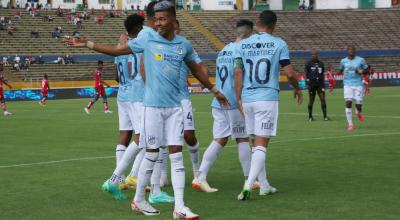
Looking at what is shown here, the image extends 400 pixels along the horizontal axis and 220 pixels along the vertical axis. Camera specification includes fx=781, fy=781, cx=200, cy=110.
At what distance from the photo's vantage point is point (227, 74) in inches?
444

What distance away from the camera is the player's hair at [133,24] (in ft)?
35.4

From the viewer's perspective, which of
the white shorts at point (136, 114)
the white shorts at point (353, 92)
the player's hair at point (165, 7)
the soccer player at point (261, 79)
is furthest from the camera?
the white shorts at point (353, 92)

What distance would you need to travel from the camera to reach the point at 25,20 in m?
69.4

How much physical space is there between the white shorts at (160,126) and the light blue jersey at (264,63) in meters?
1.68

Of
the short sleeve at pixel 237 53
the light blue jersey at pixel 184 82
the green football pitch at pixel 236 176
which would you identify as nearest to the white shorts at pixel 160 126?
the green football pitch at pixel 236 176

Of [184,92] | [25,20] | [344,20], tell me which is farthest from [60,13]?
[184,92]

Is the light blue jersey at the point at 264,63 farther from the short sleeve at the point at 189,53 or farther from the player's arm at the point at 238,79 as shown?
the short sleeve at the point at 189,53

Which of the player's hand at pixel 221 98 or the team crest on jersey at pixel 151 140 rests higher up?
the player's hand at pixel 221 98

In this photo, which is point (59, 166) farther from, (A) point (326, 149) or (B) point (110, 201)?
(A) point (326, 149)

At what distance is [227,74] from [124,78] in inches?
59.2

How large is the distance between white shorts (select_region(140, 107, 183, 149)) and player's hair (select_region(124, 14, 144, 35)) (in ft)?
6.72


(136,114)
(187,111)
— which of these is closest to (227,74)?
(187,111)

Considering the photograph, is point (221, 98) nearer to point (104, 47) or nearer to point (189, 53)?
point (189, 53)

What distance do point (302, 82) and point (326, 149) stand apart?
4627 centimetres
